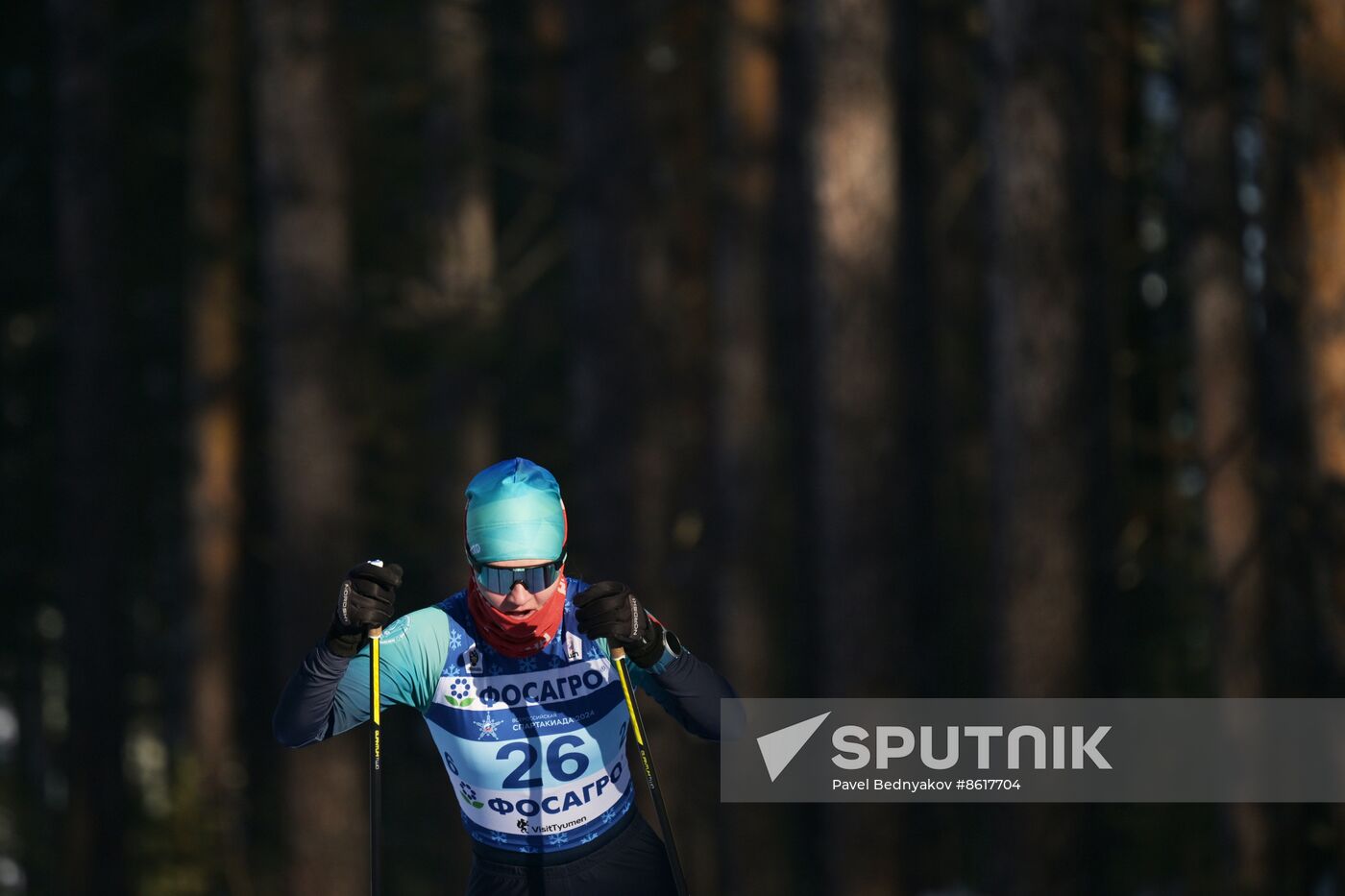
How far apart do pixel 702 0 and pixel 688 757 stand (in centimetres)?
799

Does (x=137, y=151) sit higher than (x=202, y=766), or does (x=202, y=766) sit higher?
(x=137, y=151)

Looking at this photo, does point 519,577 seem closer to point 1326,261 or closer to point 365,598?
point 365,598

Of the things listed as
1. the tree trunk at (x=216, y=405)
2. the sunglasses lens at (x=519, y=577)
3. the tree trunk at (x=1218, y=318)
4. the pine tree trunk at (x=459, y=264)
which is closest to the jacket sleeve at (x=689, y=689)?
the sunglasses lens at (x=519, y=577)

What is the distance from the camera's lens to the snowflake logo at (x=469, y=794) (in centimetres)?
517

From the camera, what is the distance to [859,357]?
10.5 metres

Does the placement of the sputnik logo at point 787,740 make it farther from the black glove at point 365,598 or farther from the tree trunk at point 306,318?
the black glove at point 365,598

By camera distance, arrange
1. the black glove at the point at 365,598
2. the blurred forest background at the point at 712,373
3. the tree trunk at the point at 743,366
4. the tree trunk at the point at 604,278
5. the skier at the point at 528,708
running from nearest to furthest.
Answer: the black glove at the point at 365,598 < the skier at the point at 528,708 < the blurred forest background at the point at 712,373 < the tree trunk at the point at 604,278 < the tree trunk at the point at 743,366

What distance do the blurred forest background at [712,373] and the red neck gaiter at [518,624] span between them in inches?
198

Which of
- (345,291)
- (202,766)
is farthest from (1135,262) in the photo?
(202,766)

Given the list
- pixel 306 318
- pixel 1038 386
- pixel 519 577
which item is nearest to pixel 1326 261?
pixel 1038 386

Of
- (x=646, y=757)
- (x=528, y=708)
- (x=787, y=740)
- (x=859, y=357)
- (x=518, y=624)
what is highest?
(x=859, y=357)

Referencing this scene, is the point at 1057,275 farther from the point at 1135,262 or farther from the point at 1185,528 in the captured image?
the point at 1185,528

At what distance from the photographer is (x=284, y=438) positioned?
34.9ft

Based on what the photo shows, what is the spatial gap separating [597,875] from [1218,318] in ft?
28.0
